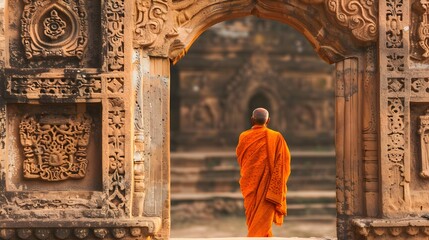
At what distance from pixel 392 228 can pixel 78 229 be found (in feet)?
10.9

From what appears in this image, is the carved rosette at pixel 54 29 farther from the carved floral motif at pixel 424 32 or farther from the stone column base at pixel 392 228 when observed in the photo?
the carved floral motif at pixel 424 32

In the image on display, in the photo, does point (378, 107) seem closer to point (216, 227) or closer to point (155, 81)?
point (155, 81)

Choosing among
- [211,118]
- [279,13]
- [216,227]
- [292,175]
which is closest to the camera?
[279,13]

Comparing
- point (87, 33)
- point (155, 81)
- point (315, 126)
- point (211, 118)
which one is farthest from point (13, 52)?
point (315, 126)

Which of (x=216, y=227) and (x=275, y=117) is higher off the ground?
(x=275, y=117)

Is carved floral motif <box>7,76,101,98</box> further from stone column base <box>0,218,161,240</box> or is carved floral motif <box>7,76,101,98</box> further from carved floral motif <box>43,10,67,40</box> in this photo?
stone column base <box>0,218,161,240</box>

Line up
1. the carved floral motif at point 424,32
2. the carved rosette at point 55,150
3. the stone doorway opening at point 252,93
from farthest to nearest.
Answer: the stone doorway opening at point 252,93 → the carved floral motif at point 424,32 → the carved rosette at point 55,150

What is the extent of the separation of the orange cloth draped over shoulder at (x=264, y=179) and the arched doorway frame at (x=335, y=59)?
82cm

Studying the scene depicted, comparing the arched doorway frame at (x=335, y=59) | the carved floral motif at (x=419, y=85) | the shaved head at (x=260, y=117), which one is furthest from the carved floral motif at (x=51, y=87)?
the carved floral motif at (x=419, y=85)

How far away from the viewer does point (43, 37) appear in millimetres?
7094

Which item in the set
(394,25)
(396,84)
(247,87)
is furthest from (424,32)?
(247,87)

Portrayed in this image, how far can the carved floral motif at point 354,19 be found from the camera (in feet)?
23.4

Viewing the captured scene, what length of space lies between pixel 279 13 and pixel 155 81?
5.27 ft

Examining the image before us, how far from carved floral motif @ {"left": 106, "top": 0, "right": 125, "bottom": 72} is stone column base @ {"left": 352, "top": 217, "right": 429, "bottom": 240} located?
3077 mm
